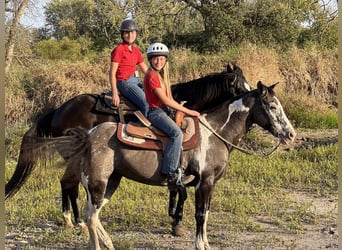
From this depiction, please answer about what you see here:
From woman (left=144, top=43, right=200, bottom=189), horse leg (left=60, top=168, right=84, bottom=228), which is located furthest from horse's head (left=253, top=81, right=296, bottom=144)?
horse leg (left=60, top=168, right=84, bottom=228)

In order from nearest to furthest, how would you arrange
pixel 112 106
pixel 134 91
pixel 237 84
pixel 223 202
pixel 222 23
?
1. pixel 134 91
2. pixel 112 106
3. pixel 237 84
4. pixel 223 202
5. pixel 222 23

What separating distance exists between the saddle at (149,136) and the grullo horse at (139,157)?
0.17ft

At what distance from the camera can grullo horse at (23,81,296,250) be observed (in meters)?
4.29

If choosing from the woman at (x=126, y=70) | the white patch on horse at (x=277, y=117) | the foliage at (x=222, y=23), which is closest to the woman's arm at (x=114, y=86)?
the woman at (x=126, y=70)

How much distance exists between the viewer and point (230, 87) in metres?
5.75

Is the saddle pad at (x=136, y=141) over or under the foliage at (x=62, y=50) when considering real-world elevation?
under

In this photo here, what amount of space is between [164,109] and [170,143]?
40cm

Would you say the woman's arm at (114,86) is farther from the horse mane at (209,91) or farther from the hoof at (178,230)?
the hoof at (178,230)

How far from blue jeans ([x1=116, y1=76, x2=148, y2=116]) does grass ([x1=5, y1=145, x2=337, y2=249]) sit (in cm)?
122

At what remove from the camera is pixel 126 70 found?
5590 mm

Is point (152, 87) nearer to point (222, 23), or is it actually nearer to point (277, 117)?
point (277, 117)

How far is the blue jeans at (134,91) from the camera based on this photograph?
5348mm

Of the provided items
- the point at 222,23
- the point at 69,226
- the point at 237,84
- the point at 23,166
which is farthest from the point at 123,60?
the point at 222,23

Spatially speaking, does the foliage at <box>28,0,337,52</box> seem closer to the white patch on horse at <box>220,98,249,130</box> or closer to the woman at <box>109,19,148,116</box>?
the woman at <box>109,19,148,116</box>
